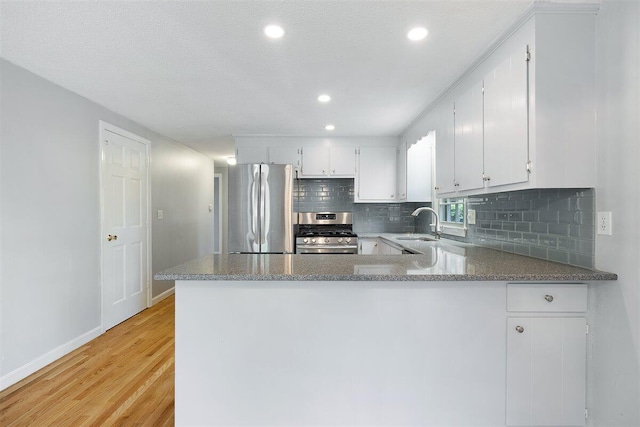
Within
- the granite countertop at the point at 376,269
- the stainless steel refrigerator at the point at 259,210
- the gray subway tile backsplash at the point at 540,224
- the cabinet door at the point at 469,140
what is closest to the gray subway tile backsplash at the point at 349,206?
the stainless steel refrigerator at the point at 259,210

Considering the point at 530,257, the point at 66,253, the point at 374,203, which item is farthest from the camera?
the point at 374,203

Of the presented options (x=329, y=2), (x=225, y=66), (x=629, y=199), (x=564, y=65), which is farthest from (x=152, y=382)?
(x=564, y=65)

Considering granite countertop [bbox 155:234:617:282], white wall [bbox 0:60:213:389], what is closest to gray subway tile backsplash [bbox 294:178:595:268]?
granite countertop [bbox 155:234:617:282]

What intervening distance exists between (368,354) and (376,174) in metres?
3.14

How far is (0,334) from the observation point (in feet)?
7.38

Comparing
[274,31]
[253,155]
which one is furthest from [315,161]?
[274,31]

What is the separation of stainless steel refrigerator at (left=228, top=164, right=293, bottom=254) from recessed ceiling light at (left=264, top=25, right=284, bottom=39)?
7.31 ft

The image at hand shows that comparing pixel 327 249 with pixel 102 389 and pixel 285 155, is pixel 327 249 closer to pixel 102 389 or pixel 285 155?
pixel 285 155

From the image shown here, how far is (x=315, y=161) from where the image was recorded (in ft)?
14.6

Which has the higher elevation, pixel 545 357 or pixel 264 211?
pixel 264 211

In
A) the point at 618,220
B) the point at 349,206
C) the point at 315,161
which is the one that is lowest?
the point at 618,220

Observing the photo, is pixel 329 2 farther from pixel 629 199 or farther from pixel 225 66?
pixel 629 199

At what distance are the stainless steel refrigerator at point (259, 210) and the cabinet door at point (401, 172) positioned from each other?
145 centimetres

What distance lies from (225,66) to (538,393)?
268 cm
